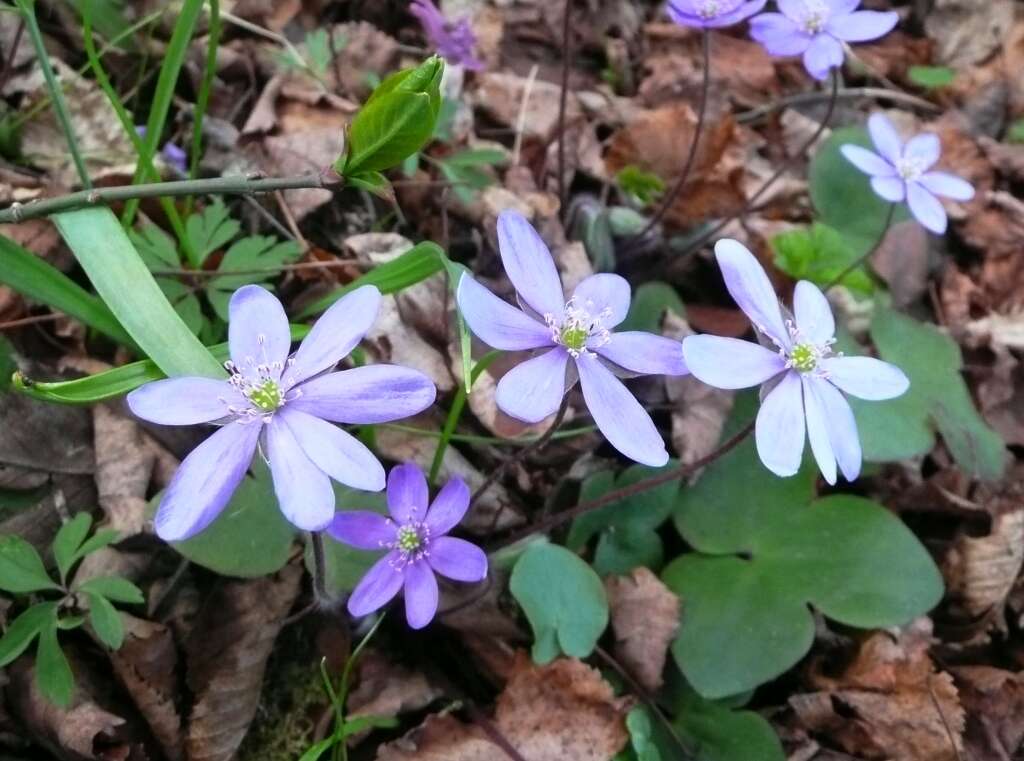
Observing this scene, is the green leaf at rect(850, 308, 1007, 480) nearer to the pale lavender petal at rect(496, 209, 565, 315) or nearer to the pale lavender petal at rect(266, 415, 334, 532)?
the pale lavender petal at rect(496, 209, 565, 315)

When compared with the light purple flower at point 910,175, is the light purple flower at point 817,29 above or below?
above

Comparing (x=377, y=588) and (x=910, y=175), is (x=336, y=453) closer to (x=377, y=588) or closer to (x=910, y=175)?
(x=377, y=588)

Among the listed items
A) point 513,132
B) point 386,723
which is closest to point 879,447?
point 386,723

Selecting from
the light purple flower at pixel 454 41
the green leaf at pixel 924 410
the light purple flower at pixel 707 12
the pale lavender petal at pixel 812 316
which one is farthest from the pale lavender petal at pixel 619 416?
the light purple flower at pixel 454 41

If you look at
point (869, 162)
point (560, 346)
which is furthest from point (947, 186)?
point (560, 346)

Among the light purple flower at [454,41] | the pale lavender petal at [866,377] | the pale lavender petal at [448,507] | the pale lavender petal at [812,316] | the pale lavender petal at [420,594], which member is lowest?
the pale lavender petal at [420,594]

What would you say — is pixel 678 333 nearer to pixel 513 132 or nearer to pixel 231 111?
pixel 513 132

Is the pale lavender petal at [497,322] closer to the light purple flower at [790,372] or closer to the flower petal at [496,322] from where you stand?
the flower petal at [496,322]
